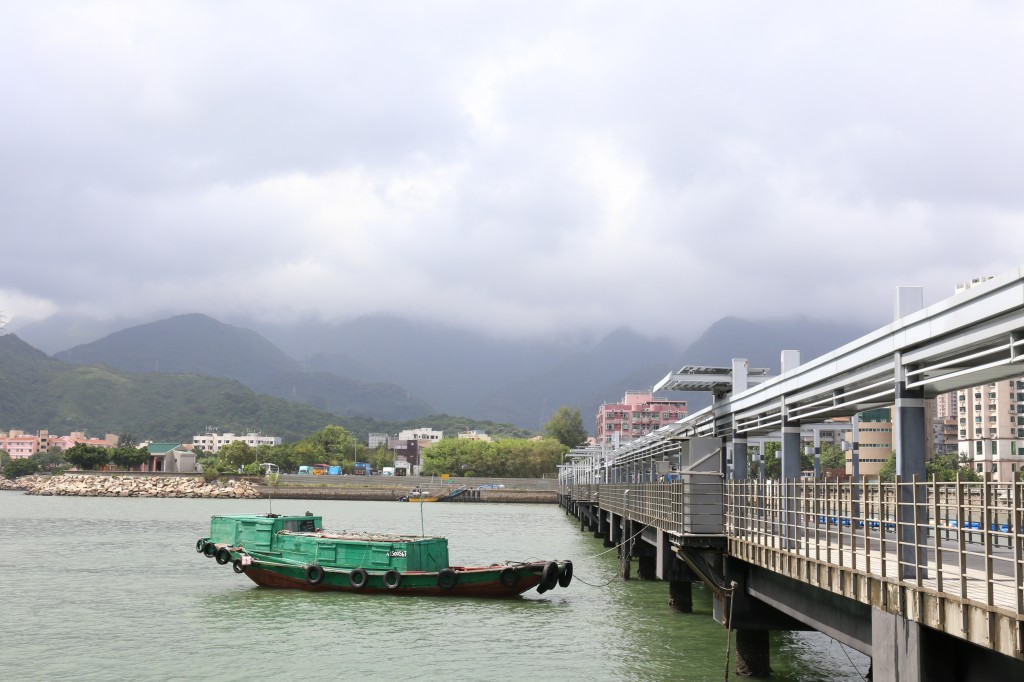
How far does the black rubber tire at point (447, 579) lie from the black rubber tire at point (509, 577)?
5.61 ft

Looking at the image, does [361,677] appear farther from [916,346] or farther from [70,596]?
[70,596]

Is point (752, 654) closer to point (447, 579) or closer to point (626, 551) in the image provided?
point (447, 579)

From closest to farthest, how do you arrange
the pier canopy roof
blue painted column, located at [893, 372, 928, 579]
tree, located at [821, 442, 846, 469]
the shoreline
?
1. blue painted column, located at [893, 372, 928, 579]
2. the pier canopy roof
3. tree, located at [821, 442, 846, 469]
4. the shoreline

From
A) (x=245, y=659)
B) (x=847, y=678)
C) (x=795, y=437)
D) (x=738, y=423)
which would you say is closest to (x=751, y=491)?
(x=795, y=437)

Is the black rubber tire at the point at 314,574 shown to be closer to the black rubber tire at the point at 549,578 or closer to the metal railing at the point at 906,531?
the black rubber tire at the point at 549,578

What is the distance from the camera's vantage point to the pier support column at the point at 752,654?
2173cm

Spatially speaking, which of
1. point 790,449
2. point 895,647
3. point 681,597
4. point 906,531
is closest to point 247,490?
point 681,597

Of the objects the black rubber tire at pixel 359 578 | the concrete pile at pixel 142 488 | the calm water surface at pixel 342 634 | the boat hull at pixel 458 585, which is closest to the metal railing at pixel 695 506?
the calm water surface at pixel 342 634

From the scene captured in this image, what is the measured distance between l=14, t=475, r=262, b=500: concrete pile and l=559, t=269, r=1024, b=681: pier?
6036 inches

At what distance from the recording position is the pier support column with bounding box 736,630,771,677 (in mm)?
21734

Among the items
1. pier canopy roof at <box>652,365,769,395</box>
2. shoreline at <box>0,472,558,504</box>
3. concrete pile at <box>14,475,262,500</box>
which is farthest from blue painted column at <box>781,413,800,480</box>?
A: concrete pile at <box>14,475,262,500</box>

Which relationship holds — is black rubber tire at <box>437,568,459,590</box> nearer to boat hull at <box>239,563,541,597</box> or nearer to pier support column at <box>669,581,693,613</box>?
boat hull at <box>239,563,541,597</box>

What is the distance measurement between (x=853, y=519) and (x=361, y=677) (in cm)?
1440

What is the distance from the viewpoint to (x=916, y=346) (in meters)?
15.6
